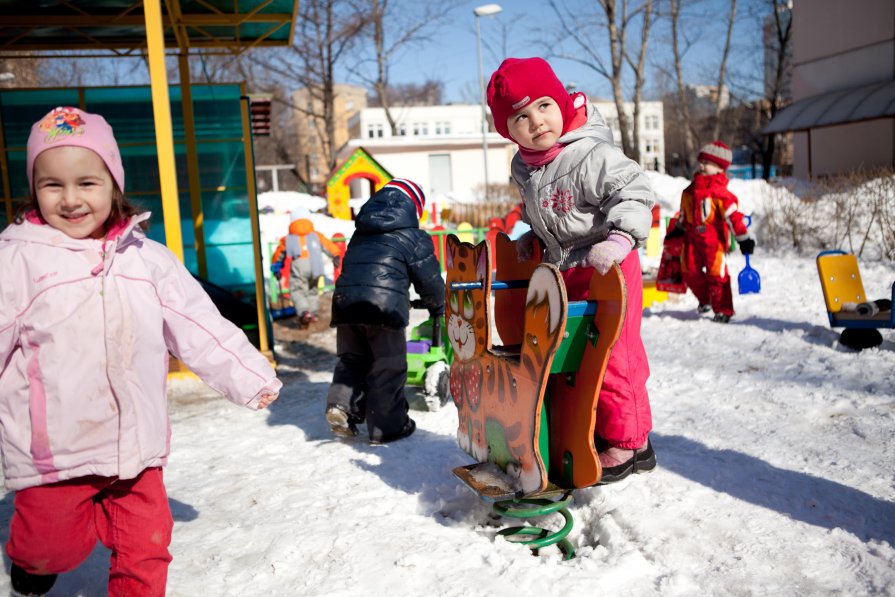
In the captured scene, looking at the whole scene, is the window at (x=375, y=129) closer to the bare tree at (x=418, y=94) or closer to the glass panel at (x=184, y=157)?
the bare tree at (x=418, y=94)

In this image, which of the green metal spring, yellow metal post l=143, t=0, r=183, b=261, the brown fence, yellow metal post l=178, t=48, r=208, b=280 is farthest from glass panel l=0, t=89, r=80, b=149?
the brown fence

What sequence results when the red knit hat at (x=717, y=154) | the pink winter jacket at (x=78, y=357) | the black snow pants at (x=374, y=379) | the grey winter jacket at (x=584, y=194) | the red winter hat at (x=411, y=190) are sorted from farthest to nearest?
1. the red knit hat at (x=717, y=154)
2. the red winter hat at (x=411, y=190)
3. the black snow pants at (x=374, y=379)
4. the grey winter jacket at (x=584, y=194)
5. the pink winter jacket at (x=78, y=357)

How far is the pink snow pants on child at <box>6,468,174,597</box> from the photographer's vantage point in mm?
2178

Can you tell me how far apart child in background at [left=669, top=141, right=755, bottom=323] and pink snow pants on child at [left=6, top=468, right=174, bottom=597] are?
18.9 feet

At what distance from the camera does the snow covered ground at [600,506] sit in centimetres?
250

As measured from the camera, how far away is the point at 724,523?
9.15 feet

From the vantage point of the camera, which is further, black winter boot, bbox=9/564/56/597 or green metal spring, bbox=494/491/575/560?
green metal spring, bbox=494/491/575/560

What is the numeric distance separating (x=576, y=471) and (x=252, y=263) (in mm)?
5788

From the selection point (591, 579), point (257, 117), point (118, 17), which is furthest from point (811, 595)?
point (257, 117)

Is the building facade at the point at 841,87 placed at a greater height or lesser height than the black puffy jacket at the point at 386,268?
greater

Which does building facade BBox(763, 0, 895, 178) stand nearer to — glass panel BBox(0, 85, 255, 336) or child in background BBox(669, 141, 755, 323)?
child in background BBox(669, 141, 755, 323)

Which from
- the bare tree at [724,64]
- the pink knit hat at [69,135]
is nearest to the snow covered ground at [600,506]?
the pink knit hat at [69,135]

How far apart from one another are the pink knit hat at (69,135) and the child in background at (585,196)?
1.40 metres

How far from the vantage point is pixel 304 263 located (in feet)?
28.8
